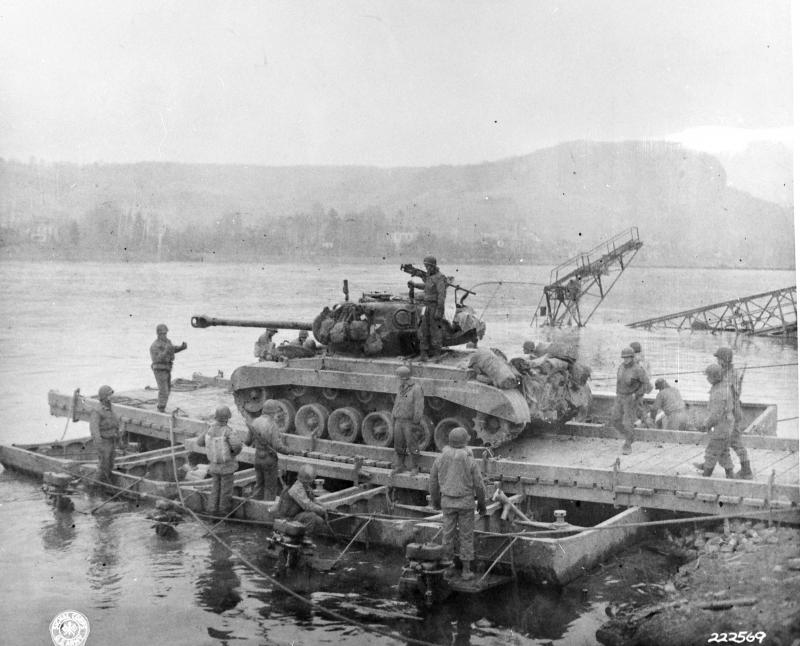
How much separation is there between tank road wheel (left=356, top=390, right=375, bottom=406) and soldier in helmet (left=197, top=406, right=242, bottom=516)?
2424mm

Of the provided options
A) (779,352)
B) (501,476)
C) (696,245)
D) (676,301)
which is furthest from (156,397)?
(676,301)

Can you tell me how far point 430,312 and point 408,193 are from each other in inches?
281

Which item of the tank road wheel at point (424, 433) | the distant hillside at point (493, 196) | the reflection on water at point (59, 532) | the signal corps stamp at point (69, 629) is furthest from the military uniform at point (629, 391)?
the reflection on water at point (59, 532)

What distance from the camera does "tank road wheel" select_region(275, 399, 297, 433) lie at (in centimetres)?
1445

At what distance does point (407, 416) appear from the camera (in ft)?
39.4

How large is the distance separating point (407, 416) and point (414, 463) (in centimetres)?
76

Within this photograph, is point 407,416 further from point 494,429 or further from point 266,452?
point 266,452

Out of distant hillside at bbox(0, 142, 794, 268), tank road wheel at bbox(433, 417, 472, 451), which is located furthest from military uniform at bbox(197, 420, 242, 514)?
distant hillside at bbox(0, 142, 794, 268)

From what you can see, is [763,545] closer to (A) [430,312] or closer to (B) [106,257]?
(A) [430,312]

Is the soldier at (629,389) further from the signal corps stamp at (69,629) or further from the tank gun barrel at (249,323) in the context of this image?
the signal corps stamp at (69,629)

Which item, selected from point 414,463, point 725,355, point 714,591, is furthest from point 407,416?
point 714,591

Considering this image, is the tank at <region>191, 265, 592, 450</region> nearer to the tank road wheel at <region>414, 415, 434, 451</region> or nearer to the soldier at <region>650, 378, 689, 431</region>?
the tank road wheel at <region>414, 415, 434, 451</region>

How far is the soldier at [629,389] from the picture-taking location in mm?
12578

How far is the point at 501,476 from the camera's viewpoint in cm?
1163
